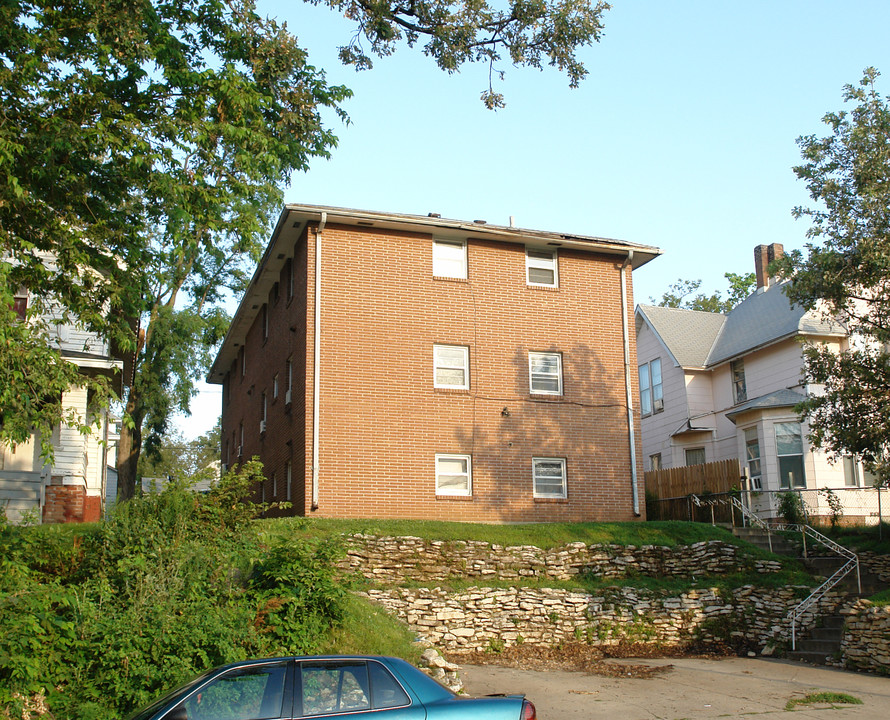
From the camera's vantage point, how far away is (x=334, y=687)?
291 inches

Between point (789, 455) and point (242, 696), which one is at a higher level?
point (789, 455)

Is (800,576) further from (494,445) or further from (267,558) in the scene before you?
(267,558)

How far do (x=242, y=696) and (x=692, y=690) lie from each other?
8.99 m

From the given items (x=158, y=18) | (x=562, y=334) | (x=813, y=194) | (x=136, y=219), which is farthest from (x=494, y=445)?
(x=158, y=18)

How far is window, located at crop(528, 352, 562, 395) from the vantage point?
2277 centimetres

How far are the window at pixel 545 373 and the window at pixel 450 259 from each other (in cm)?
287

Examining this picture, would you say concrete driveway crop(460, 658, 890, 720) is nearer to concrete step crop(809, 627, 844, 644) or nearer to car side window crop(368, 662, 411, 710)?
concrete step crop(809, 627, 844, 644)

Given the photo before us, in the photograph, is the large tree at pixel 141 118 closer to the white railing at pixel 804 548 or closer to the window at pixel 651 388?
the white railing at pixel 804 548

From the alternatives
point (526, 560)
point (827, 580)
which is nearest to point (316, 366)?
point (526, 560)

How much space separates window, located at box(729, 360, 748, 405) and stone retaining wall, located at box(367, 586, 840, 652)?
12.1m

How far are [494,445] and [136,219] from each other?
11146mm

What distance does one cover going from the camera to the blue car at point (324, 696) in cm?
710

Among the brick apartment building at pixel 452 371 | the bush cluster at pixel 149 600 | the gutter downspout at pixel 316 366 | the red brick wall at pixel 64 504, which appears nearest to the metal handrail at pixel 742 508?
the brick apartment building at pixel 452 371

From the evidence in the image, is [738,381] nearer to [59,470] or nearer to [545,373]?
[545,373]
